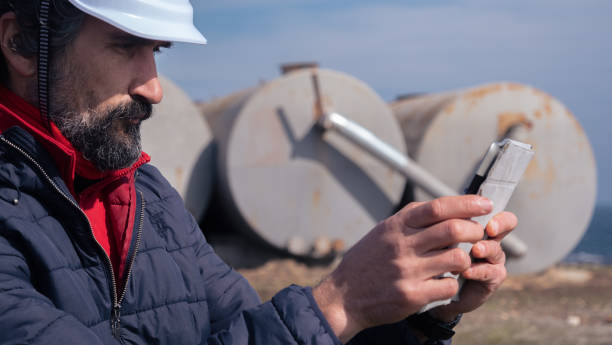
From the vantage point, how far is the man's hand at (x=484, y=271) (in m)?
1.43

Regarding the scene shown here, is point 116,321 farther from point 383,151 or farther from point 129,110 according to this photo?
point 383,151

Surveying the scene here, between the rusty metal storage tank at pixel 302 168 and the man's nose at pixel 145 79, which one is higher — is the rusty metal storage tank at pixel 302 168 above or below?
below

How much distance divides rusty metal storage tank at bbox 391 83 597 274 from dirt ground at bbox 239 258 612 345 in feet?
1.54

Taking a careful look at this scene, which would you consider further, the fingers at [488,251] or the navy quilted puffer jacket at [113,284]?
the fingers at [488,251]

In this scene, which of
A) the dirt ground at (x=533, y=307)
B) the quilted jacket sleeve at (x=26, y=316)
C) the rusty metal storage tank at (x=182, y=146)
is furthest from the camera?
the rusty metal storage tank at (x=182, y=146)

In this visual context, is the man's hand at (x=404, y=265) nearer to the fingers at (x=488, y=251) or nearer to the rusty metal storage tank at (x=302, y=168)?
the fingers at (x=488, y=251)

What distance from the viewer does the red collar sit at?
148 centimetres

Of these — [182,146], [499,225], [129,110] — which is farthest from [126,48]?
[182,146]

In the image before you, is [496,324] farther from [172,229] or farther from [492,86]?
[172,229]

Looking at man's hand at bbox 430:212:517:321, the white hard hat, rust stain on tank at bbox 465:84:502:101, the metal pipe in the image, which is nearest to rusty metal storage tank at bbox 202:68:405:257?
the metal pipe

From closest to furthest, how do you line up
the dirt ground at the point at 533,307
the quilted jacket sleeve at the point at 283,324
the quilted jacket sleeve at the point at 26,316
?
the quilted jacket sleeve at the point at 26,316 < the quilted jacket sleeve at the point at 283,324 < the dirt ground at the point at 533,307

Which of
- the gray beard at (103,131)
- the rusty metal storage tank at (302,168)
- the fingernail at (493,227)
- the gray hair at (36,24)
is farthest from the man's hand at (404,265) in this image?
the rusty metal storage tank at (302,168)

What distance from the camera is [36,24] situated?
159cm

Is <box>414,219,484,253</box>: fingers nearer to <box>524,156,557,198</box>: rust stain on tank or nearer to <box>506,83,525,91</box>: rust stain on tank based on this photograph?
<box>524,156,557,198</box>: rust stain on tank
